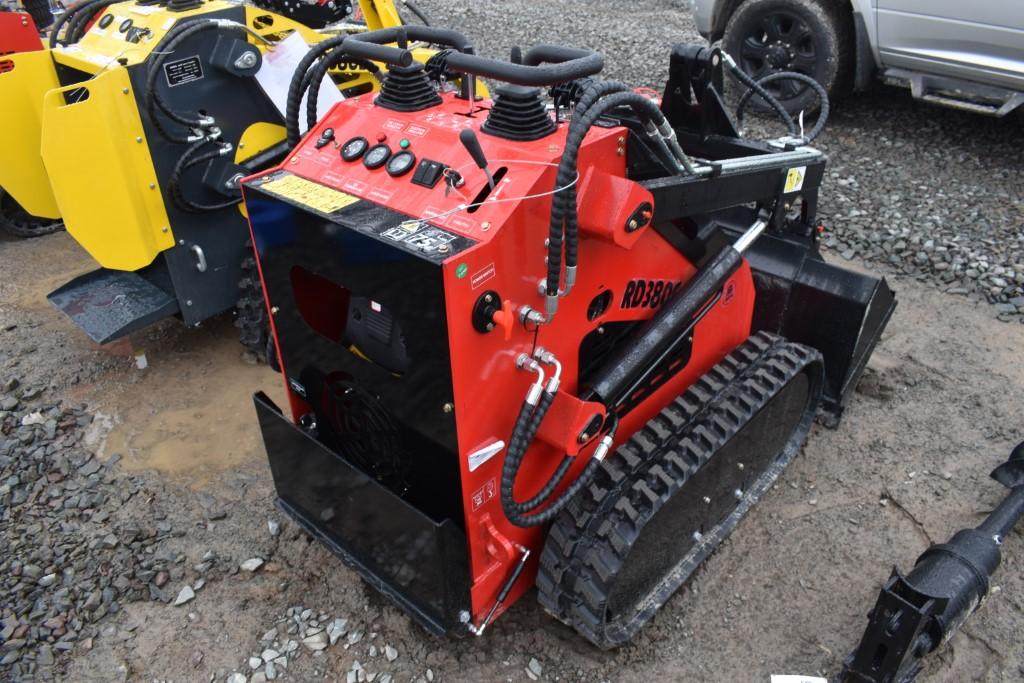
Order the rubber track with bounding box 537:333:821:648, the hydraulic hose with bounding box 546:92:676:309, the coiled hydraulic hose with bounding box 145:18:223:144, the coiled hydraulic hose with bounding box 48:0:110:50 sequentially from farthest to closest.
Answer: the coiled hydraulic hose with bounding box 48:0:110:50 < the coiled hydraulic hose with bounding box 145:18:223:144 < the rubber track with bounding box 537:333:821:648 < the hydraulic hose with bounding box 546:92:676:309

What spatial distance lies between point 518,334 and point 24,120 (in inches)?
130

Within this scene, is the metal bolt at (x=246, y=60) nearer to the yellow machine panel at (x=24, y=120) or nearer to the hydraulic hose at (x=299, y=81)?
the yellow machine panel at (x=24, y=120)

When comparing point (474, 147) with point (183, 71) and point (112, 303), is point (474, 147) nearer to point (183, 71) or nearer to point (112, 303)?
point (183, 71)

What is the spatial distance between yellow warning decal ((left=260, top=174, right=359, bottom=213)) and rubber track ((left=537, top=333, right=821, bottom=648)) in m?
1.16

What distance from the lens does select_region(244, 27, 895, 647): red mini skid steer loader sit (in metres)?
2.14

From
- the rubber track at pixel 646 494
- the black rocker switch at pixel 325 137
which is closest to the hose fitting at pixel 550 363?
the rubber track at pixel 646 494

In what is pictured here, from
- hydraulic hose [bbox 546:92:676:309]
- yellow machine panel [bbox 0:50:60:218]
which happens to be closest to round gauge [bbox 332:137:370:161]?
hydraulic hose [bbox 546:92:676:309]

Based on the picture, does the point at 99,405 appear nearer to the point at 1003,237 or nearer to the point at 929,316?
the point at 929,316

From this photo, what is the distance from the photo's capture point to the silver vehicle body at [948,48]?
531 cm

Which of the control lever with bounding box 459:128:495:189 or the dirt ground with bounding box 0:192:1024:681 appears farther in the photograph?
the dirt ground with bounding box 0:192:1024:681

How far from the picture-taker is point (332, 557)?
10.2 feet

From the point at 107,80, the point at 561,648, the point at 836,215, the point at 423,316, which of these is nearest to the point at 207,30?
the point at 107,80

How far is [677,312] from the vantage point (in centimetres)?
271

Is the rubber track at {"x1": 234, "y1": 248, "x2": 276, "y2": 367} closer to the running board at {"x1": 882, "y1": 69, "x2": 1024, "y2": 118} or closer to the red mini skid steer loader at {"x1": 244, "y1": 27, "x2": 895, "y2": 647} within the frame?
the red mini skid steer loader at {"x1": 244, "y1": 27, "x2": 895, "y2": 647}
